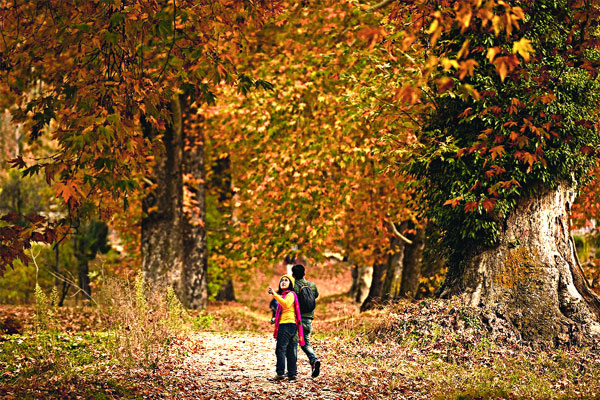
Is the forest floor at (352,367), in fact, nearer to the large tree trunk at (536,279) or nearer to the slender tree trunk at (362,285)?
the large tree trunk at (536,279)

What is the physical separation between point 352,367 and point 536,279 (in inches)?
140

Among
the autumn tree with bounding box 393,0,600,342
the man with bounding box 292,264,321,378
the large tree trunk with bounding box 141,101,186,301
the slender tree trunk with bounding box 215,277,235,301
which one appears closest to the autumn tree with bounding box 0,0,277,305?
the man with bounding box 292,264,321,378

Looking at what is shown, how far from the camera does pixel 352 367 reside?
8.71 meters

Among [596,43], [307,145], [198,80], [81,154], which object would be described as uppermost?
[596,43]

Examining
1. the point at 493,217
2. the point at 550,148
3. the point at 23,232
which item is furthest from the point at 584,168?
the point at 23,232

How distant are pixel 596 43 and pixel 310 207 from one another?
753 cm

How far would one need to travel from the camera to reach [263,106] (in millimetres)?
15102

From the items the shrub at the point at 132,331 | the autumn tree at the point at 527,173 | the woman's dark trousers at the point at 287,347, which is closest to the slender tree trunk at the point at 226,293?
the shrub at the point at 132,331

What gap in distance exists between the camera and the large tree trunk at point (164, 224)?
15898 millimetres

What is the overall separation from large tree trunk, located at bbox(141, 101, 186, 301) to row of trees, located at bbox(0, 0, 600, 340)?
5 cm

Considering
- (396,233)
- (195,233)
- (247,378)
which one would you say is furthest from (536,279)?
(195,233)

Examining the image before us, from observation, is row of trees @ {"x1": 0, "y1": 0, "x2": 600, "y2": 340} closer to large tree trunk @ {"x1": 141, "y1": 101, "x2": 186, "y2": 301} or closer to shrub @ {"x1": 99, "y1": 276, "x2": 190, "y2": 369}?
large tree trunk @ {"x1": 141, "y1": 101, "x2": 186, "y2": 301}

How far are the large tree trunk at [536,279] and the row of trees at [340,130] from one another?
26 millimetres

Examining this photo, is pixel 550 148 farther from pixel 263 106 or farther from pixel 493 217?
pixel 263 106
